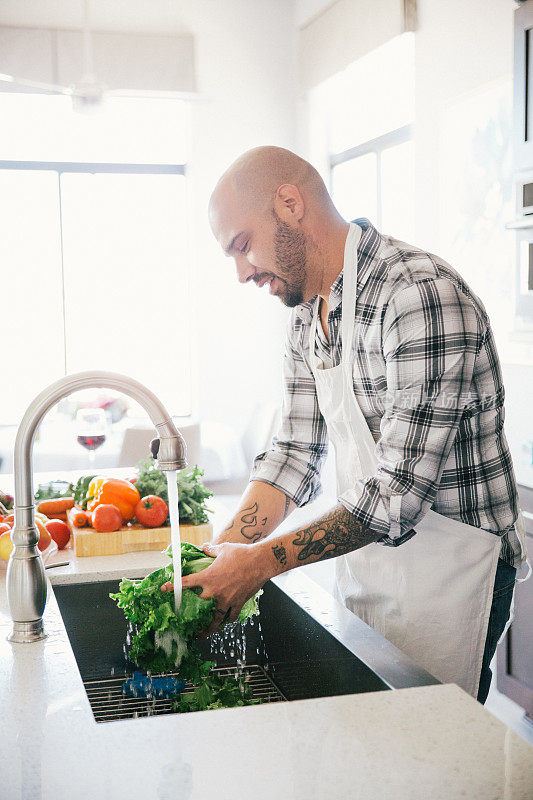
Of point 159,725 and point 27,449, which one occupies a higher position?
point 27,449

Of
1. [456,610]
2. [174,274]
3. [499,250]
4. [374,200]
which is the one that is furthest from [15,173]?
[456,610]

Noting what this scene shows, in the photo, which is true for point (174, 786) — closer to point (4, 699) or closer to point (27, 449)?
point (4, 699)

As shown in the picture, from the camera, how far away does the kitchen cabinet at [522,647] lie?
2551mm

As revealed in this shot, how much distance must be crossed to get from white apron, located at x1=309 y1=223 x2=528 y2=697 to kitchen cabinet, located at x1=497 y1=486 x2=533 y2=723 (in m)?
1.09

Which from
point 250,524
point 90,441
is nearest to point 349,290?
point 250,524

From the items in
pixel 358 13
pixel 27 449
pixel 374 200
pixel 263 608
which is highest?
pixel 358 13

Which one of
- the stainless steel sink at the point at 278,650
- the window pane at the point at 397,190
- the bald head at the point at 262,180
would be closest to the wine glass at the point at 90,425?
the stainless steel sink at the point at 278,650

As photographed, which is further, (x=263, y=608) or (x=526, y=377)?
(x=526, y=377)

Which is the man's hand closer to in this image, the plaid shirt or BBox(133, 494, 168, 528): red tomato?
Answer: the plaid shirt

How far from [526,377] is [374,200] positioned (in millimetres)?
2267

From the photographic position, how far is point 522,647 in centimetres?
260

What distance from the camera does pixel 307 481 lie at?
173cm

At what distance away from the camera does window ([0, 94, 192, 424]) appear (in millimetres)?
5852

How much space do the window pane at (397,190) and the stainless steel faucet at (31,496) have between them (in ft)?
11.0
